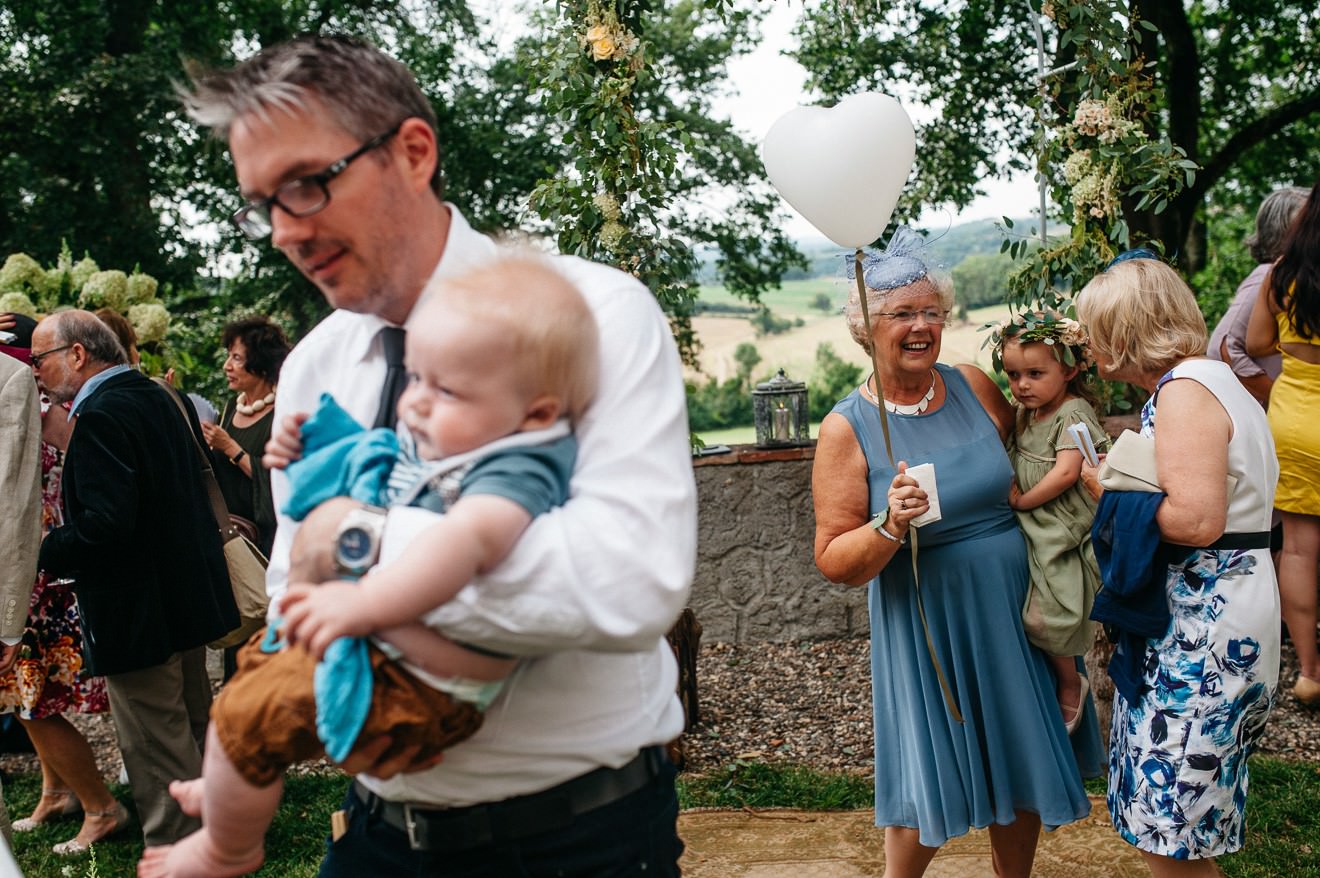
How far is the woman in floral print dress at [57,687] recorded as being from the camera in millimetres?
4320

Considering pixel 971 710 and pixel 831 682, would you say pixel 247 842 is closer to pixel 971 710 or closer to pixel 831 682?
pixel 971 710

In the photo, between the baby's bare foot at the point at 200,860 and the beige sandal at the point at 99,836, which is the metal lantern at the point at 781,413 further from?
the baby's bare foot at the point at 200,860

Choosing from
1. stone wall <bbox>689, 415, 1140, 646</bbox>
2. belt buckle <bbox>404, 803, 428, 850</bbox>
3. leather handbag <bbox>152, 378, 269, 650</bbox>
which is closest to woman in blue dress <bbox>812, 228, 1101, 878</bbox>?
belt buckle <bbox>404, 803, 428, 850</bbox>

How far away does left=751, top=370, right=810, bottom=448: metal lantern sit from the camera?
6.09 meters

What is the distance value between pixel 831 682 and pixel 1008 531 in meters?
2.74

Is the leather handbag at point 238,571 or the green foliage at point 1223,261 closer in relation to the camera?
the leather handbag at point 238,571

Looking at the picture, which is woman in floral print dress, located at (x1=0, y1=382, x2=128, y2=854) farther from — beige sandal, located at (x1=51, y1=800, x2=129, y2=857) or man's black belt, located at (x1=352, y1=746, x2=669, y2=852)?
man's black belt, located at (x1=352, y1=746, x2=669, y2=852)

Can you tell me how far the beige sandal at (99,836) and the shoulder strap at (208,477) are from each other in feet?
3.90

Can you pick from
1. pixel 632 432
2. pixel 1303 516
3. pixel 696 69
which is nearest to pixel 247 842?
pixel 632 432

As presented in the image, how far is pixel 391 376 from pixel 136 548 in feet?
9.06

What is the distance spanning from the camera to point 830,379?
8.45m

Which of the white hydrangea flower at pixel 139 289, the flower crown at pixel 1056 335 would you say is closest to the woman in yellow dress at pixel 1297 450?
the flower crown at pixel 1056 335

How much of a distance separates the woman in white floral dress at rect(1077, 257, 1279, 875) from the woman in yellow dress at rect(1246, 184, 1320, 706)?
150 centimetres

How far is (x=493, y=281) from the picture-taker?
1.34 metres
